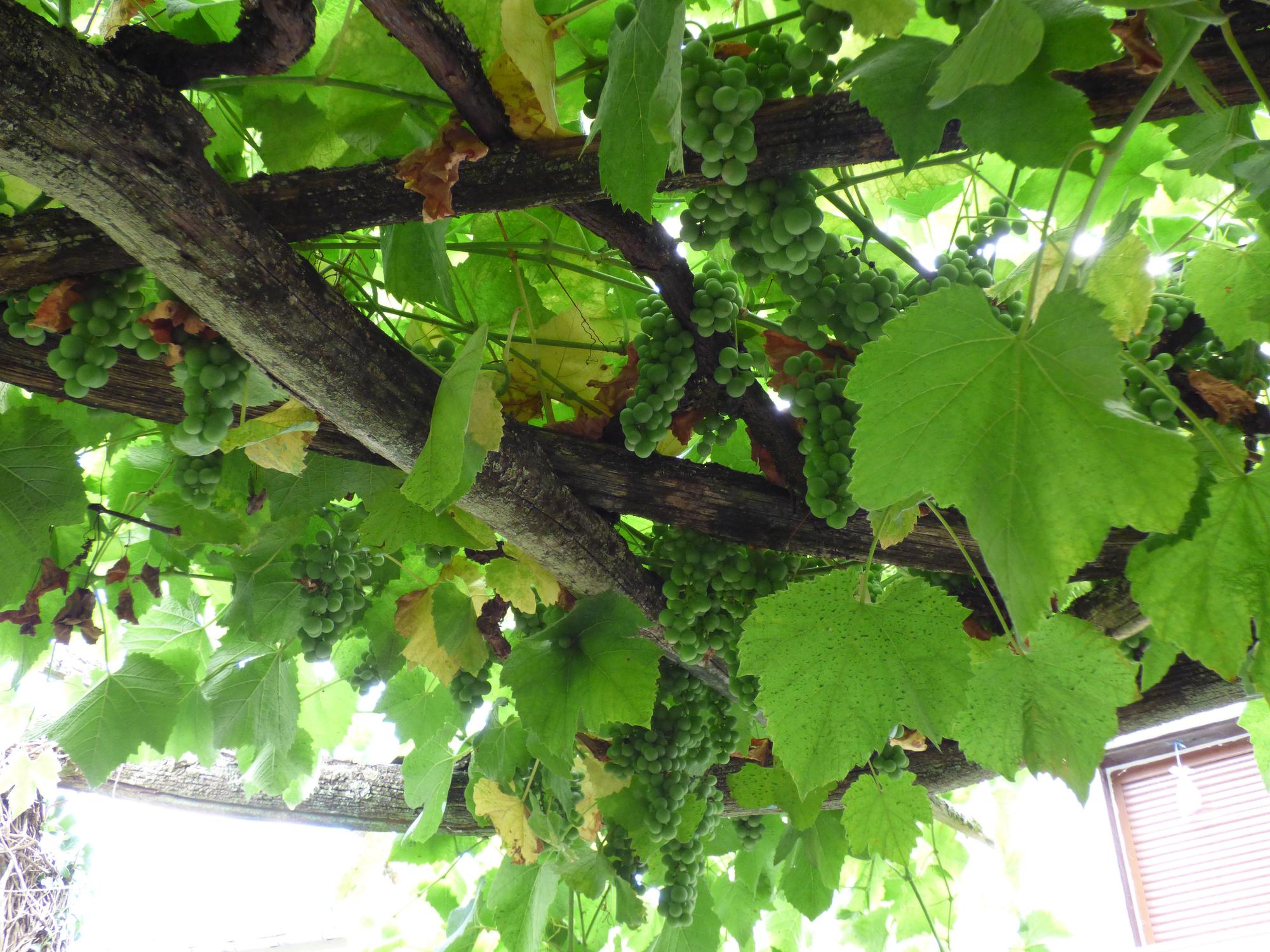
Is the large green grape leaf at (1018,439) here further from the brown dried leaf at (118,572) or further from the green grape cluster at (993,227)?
the brown dried leaf at (118,572)

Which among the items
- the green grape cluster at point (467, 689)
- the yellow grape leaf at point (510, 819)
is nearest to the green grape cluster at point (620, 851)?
the yellow grape leaf at point (510, 819)

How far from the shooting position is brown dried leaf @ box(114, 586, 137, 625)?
4.76 ft

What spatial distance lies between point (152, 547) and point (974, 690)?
1.32 meters

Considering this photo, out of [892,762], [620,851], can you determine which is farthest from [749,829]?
[892,762]

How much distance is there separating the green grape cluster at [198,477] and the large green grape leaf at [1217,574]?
1136 mm

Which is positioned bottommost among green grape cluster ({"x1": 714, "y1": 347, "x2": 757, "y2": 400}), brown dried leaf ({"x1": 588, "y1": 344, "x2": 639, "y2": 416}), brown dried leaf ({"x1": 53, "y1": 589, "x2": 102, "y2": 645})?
brown dried leaf ({"x1": 53, "y1": 589, "x2": 102, "y2": 645})

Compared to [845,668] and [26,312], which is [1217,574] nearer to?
[845,668]

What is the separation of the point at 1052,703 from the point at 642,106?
778 millimetres

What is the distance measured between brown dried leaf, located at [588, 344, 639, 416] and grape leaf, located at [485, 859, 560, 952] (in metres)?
0.88

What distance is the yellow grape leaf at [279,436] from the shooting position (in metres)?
0.98

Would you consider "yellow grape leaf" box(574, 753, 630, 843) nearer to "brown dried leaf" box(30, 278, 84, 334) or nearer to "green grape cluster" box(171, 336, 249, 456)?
"green grape cluster" box(171, 336, 249, 456)

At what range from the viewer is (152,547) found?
1.48m

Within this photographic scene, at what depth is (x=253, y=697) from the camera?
4.91ft

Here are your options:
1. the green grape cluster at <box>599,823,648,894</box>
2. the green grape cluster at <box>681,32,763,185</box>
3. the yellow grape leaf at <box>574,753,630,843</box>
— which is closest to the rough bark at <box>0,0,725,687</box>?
the green grape cluster at <box>681,32,763,185</box>
